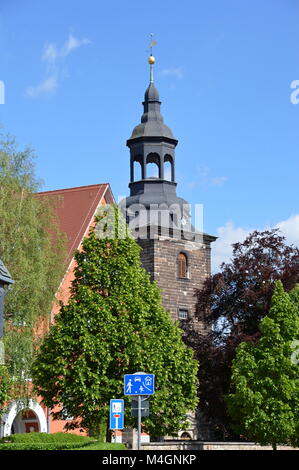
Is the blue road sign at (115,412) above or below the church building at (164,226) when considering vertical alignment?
below

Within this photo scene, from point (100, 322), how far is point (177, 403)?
4198 millimetres

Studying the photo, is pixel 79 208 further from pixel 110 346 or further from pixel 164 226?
pixel 110 346

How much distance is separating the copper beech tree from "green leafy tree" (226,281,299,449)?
5.37 meters

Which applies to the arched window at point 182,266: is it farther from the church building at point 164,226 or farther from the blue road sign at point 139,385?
the blue road sign at point 139,385

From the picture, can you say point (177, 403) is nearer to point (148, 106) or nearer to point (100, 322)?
point (100, 322)

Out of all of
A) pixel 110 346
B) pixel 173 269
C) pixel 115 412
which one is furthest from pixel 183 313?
pixel 115 412

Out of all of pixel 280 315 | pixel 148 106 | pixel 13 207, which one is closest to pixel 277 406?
pixel 280 315

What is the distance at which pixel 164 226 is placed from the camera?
59.7m

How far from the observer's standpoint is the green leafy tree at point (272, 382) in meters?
38.0

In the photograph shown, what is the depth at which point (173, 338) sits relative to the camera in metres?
35.3

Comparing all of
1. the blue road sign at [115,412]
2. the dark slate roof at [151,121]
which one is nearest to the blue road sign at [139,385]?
the blue road sign at [115,412]

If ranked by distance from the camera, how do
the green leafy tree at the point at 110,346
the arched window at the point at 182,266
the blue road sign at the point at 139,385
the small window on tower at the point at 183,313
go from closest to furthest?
the blue road sign at the point at 139,385 < the green leafy tree at the point at 110,346 < the small window on tower at the point at 183,313 < the arched window at the point at 182,266

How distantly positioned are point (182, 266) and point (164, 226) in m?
3.09

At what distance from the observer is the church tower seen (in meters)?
59.1
